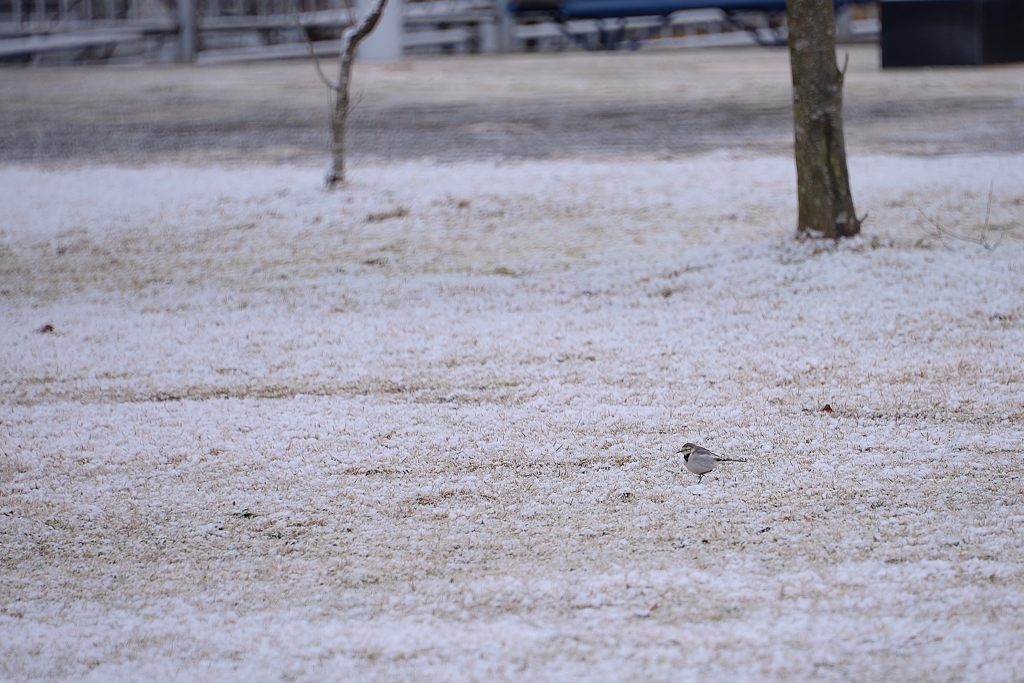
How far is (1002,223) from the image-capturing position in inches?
231

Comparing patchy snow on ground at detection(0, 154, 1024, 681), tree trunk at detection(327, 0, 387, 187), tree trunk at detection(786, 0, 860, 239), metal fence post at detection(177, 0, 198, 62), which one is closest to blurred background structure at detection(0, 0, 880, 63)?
metal fence post at detection(177, 0, 198, 62)

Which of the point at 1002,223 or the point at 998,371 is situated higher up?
the point at 1002,223

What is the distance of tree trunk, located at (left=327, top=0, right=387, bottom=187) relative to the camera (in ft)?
23.3

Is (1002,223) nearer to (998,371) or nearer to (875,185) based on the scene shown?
(875,185)

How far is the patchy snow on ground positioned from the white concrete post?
15.2 m

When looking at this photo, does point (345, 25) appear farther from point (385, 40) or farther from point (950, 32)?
point (950, 32)

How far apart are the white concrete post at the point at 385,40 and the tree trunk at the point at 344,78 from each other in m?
13.7

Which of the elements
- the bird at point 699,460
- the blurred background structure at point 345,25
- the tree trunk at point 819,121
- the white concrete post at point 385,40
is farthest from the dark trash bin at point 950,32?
the bird at point 699,460

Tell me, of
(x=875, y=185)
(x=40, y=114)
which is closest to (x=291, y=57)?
(x=40, y=114)

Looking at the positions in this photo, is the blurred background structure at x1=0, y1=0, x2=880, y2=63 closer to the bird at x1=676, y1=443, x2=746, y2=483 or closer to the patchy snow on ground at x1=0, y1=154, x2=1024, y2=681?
the patchy snow on ground at x1=0, y1=154, x2=1024, y2=681

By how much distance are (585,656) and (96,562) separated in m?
1.33

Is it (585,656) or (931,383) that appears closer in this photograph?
(585,656)

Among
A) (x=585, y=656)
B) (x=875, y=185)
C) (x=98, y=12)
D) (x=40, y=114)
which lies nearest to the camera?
(x=585, y=656)

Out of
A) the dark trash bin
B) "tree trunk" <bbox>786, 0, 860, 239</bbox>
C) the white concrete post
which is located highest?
the white concrete post
